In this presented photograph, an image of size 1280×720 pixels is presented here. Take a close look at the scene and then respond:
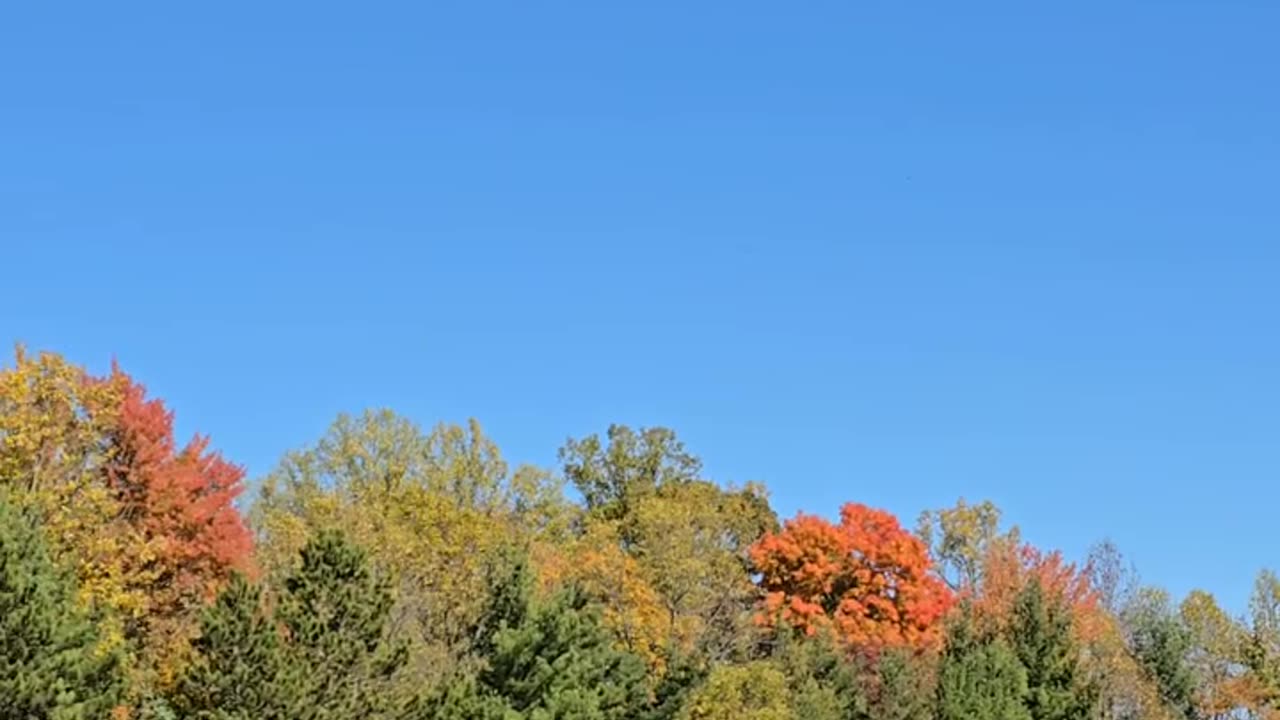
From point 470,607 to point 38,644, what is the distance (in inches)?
487

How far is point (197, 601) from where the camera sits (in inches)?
1464

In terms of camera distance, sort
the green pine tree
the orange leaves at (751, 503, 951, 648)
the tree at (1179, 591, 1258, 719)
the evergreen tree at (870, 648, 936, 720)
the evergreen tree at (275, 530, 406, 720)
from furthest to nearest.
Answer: the orange leaves at (751, 503, 951, 648) < the tree at (1179, 591, 1258, 719) < the evergreen tree at (870, 648, 936, 720) < the green pine tree < the evergreen tree at (275, 530, 406, 720)

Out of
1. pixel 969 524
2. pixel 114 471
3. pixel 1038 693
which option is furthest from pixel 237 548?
pixel 969 524

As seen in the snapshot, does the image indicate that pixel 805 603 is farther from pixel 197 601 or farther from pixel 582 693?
pixel 582 693

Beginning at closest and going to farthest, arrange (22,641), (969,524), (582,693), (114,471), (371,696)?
(22,641), (371,696), (582,693), (114,471), (969,524)

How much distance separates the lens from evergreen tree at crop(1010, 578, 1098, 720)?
36.3m

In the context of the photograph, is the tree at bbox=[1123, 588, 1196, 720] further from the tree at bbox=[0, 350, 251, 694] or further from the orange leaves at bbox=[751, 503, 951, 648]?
the tree at bbox=[0, 350, 251, 694]

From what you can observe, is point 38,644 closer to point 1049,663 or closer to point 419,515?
point 419,515

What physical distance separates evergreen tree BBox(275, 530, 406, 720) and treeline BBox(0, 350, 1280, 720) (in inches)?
1.5

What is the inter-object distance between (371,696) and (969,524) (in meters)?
42.6

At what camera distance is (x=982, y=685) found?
115ft

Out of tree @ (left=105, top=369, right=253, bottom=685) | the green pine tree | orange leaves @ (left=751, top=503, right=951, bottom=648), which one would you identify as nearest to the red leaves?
tree @ (left=105, top=369, right=253, bottom=685)

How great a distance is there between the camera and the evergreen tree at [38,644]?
2403cm

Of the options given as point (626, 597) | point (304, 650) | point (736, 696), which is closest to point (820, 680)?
point (626, 597)
